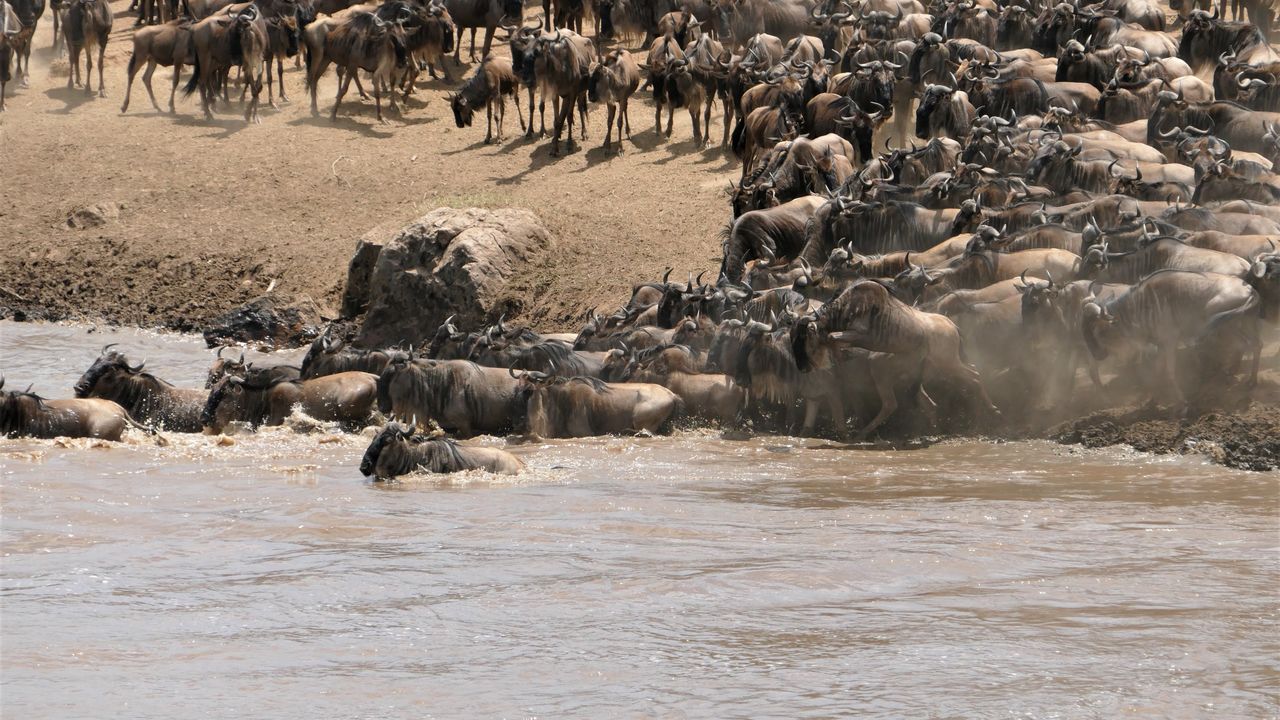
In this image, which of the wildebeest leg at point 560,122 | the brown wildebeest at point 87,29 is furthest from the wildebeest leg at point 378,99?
the brown wildebeest at point 87,29

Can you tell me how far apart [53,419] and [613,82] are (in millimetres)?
10092

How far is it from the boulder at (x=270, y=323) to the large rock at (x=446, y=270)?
63cm

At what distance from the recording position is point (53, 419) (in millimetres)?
11117

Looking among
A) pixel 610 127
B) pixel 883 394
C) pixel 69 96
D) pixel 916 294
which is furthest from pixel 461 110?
pixel 883 394

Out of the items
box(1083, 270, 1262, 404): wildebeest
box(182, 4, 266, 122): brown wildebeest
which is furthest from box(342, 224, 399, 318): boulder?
box(1083, 270, 1262, 404): wildebeest

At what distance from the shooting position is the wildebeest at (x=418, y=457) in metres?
9.62

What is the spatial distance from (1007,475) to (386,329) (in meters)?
8.31

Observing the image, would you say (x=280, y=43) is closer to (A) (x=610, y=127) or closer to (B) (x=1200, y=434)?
(A) (x=610, y=127)

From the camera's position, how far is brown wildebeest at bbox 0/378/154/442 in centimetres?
1107

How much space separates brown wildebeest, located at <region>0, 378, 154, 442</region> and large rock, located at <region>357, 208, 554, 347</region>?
4.99m

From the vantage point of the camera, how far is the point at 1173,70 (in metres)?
17.9

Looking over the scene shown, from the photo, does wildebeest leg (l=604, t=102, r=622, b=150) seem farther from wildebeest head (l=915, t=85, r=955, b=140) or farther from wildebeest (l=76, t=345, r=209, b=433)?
wildebeest (l=76, t=345, r=209, b=433)

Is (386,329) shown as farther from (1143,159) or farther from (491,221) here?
(1143,159)

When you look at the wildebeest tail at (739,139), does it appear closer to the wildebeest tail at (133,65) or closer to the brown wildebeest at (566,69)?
the brown wildebeest at (566,69)
